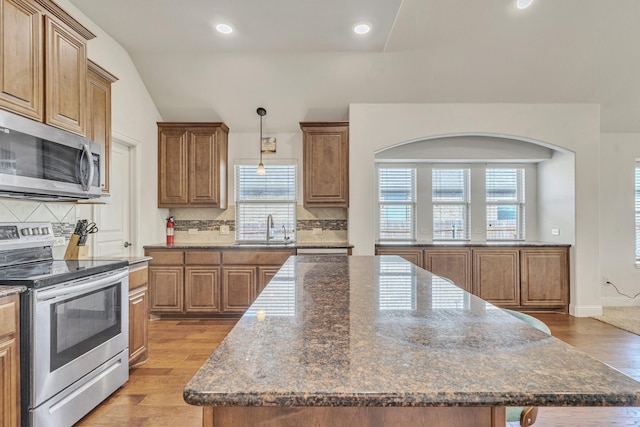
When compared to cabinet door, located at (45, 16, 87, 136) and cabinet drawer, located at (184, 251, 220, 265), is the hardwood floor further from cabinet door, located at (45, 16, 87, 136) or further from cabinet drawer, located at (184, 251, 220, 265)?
cabinet door, located at (45, 16, 87, 136)

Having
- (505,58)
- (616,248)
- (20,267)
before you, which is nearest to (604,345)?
(616,248)

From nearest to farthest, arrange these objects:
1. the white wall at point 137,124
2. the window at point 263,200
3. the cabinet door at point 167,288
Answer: the white wall at point 137,124 < the cabinet door at point 167,288 < the window at point 263,200

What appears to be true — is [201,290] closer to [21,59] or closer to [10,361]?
A: [10,361]

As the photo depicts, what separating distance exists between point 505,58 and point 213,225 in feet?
13.8

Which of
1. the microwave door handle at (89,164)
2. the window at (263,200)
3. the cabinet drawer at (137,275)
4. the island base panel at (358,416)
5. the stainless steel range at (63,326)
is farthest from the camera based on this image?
the window at (263,200)

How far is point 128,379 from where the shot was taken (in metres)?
2.49

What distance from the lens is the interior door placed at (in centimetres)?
337

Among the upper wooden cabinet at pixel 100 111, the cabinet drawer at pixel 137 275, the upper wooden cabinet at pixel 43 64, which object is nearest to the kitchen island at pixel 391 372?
the cabinet drawer at pixel 137 275

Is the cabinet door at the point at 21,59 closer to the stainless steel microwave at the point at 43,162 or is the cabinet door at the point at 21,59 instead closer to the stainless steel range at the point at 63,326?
the stainless steel microwave at the point at 43,162

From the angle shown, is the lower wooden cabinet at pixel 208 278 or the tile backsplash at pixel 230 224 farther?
the tile backsplash at pixel 230 224

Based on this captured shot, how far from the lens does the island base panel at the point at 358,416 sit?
0.69 metres

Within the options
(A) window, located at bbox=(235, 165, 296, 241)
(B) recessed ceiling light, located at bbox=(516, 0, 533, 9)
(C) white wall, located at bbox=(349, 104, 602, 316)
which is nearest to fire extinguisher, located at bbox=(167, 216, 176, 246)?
(A) window, located at bbox=(235, 165, 296, 241)

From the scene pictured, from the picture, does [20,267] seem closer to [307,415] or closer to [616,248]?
[307,415]

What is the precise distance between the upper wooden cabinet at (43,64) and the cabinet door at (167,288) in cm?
205
